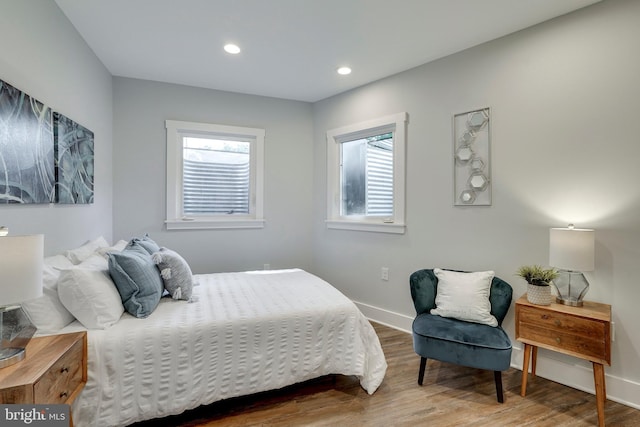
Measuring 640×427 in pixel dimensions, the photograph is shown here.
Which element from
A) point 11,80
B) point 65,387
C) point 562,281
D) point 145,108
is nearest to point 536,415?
point 562,281

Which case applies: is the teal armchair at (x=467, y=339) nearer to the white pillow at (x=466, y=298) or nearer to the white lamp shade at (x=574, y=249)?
the white pillow at (x=466, y=298)

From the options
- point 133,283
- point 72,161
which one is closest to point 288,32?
point 72,161

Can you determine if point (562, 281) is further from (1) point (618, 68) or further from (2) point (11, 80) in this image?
(2) point (11, 80)

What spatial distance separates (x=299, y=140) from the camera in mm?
4445

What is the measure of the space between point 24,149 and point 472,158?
3135 millimetres

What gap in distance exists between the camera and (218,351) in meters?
1.93

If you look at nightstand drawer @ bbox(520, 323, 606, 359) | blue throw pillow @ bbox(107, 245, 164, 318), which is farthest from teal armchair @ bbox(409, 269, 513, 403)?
blue throw pillow @ bbox(107, 245, 164, 318)

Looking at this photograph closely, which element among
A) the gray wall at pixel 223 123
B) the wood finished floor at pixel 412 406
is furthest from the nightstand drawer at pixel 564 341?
the gray wall at pixel 223 123

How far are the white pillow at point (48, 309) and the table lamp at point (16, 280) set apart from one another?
25 centimetres

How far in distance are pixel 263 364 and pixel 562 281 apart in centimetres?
207

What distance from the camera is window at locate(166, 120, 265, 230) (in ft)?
12.6

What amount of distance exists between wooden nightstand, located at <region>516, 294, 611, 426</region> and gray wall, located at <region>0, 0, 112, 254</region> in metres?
3.12

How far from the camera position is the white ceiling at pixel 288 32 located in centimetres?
231

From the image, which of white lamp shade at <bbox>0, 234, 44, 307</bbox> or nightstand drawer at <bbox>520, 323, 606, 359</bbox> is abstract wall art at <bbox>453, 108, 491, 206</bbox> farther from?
white lamp shade at <bbox>0, 234, 44, 307</bbox>
